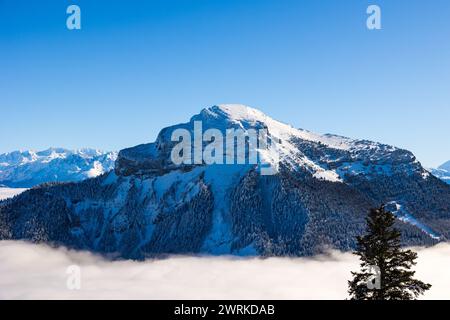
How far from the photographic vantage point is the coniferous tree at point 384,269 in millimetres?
50281

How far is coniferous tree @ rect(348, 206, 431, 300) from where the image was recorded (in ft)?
165

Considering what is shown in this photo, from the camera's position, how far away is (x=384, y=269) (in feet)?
168
